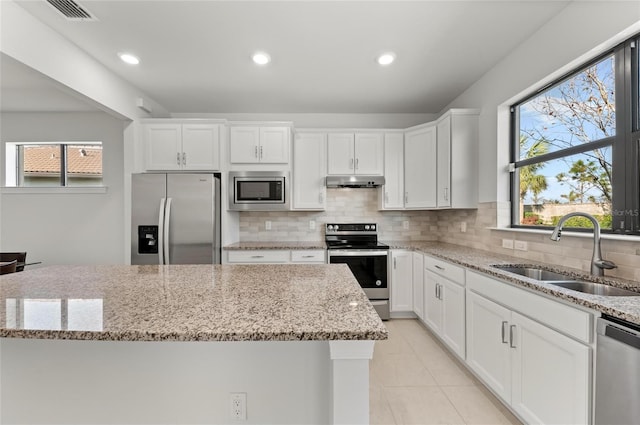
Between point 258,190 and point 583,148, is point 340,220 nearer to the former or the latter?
point 258,190

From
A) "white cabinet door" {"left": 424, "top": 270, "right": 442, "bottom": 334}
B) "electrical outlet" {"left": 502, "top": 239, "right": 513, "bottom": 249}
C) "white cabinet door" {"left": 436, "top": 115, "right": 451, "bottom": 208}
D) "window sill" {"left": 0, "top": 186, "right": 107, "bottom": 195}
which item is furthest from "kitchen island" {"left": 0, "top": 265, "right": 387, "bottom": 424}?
"window sill" {"left": 0, "top": 186, "right": 107, "bottom": 195}

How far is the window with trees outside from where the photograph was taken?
1.60 meters

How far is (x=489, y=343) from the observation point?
189 cm

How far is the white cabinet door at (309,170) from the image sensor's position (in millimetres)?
3570

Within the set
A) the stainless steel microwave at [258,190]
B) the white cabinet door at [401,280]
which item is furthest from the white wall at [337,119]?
the white cabinet door at [401,280]

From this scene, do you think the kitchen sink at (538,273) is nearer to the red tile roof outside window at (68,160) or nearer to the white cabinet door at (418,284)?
the white cabinet door at (418,284)

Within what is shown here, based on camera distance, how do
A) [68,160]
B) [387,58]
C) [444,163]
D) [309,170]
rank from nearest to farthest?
1. [387,58]
2. [444,163]
3. [309,170]
4. [68,160]

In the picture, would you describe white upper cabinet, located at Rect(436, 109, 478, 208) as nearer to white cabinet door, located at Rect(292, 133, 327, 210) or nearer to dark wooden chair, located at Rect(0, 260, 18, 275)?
white cabinet door, located at Rect(292, 133, 327, 210)

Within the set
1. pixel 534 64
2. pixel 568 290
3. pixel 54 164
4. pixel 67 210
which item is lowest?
pixel 568 290

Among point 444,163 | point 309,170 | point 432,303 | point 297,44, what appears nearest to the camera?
point 297,44

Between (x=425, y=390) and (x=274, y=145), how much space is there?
2892 millimetres

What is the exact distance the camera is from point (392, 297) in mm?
3324

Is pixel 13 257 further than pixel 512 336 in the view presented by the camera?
Yes

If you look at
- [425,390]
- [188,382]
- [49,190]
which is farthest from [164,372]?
[49,190]
